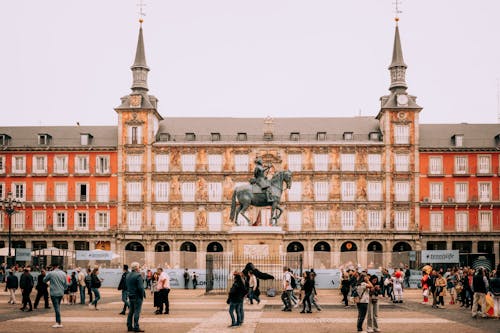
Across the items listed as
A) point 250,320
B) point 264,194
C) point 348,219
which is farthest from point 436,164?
point 250,320

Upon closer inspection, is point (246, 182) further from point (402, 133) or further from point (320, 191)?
point (402, 133)

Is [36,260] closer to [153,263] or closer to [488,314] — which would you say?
[153,263]

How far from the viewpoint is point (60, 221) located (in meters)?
78.4

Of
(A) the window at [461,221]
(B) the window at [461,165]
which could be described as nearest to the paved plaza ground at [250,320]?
(A) the window at [461,221]

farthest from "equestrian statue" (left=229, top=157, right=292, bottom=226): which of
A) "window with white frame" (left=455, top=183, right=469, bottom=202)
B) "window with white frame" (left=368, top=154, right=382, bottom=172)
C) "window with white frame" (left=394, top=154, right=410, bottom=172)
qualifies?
"window with white frame" (left=455, top=183, right=469, bottom=202)

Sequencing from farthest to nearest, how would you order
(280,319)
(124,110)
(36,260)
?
1. (124,110)
2. (36,260)
3. (280,319)

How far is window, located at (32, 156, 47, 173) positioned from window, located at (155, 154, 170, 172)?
41.5 ft

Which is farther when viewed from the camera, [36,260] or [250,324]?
[36,260]

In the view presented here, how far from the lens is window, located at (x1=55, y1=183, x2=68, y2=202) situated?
78.9 meters

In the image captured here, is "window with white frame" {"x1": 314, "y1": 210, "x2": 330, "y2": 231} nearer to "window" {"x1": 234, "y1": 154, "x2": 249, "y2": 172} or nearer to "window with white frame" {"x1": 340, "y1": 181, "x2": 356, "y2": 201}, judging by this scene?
"window with white frame" {"x1": 340, "y1": 181, "x2": 356, "y2": 201}

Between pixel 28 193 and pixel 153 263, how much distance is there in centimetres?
1645

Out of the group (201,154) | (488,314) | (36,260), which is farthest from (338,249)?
(488,314)

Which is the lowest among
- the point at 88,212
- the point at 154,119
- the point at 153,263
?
the point at 153,263

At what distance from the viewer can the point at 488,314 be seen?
961 inches
